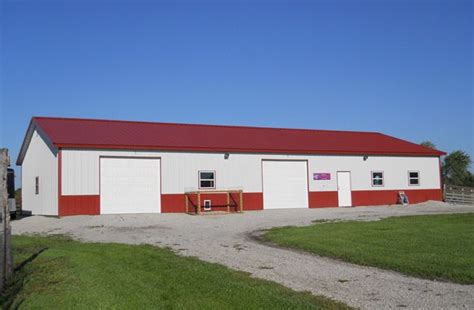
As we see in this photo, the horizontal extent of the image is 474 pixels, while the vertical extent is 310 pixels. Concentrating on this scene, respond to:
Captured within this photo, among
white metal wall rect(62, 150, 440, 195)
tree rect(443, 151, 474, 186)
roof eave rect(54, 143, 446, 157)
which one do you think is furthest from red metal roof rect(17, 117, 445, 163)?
tree rect(443, 151, 474, 186)

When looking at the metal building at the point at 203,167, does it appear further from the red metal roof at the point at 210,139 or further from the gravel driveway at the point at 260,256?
the gravel driveway at the point at 260,256

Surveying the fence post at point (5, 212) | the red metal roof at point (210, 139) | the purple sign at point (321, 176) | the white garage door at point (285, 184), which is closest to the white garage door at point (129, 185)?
the red metal roof at point (210, 139)

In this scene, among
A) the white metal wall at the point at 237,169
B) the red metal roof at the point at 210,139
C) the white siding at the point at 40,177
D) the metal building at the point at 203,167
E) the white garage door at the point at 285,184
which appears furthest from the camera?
the white garage door at the point at 285,184

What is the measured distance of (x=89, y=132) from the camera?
2650 cm

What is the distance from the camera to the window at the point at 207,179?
2693 centimetres

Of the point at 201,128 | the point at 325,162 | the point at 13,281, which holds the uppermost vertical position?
the point at 201,128

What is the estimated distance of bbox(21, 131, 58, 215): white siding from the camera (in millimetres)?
24406

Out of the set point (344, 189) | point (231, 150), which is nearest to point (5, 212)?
point (231, 150)

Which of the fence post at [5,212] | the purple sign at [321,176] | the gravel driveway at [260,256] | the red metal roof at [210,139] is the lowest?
the gravel driveway at [260,256]

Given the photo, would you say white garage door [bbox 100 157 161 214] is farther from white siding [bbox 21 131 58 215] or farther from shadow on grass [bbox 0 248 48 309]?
shadow on grass [bbox 0 248 48 309]

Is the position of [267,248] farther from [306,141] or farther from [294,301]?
[306,141]

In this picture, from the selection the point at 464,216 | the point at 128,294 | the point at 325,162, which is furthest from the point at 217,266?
the point at 325,162

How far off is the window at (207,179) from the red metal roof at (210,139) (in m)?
1.19

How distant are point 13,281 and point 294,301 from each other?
204 inches
